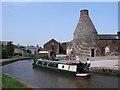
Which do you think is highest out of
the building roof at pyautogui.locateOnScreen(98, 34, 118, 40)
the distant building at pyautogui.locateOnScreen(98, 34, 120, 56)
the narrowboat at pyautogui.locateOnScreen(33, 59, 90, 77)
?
the building roof at pyautogui.locateOnScreen(98, 34, 118, 40)

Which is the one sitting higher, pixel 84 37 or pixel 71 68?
pixel 84 37

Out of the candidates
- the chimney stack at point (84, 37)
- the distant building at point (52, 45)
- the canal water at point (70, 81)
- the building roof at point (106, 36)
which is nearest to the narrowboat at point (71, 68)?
the canal water at point (70, 81)

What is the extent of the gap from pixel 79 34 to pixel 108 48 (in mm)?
11315

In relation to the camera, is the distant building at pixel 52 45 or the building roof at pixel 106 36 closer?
the building roof at pixel 106 36

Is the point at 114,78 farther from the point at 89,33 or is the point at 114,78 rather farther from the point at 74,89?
the point at 89,33

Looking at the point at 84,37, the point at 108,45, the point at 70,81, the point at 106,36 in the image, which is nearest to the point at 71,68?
the point at 70,81

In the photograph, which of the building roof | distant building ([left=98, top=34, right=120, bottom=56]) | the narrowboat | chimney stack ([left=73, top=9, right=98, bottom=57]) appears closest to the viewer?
the narrowboat

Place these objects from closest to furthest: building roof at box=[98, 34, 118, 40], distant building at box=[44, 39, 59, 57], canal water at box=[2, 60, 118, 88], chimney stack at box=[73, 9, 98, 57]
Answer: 1. canal water at box=[2, 60, 118, 88]
2. chimney stack at box=[73, 9, 98, 57]
3. building roof at box=[98, 34, 118, 40]
4. distant building at box=[44, 39, 59, 57]

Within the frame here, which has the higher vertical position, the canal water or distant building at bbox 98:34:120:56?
distant building at bbox 98:34:120:56

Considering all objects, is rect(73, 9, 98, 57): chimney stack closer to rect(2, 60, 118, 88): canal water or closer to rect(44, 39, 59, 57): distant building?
rect(2, 60, 118, 88): canal water

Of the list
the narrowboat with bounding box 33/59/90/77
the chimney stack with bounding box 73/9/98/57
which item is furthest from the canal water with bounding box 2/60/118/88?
the chimney stack with bounding box 73/9/98/57

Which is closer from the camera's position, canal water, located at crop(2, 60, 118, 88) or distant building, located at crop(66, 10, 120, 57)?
canal water, located at crop(2, 60, 118, 88)

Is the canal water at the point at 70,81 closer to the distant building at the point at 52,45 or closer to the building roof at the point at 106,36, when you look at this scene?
the building roof at the point at 106,36

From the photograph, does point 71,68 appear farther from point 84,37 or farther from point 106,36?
point 106,36
